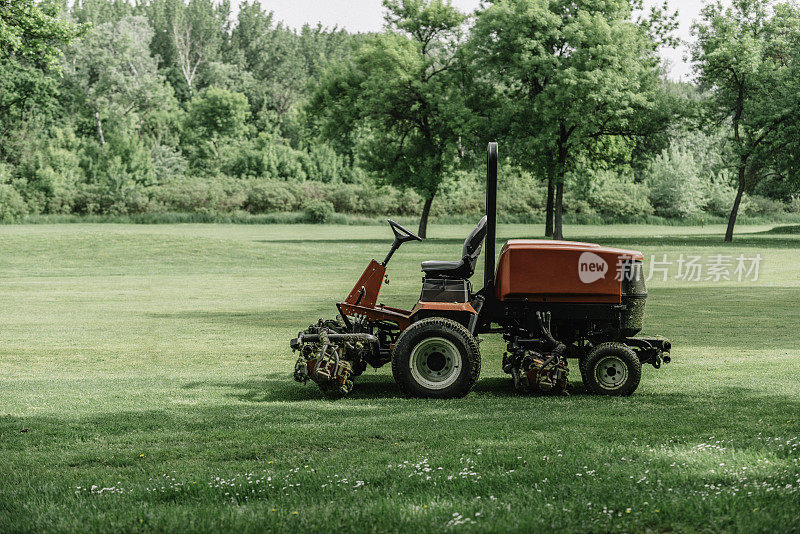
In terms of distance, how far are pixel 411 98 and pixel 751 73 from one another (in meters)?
19.7

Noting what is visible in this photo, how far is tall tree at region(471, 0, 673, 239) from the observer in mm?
44219

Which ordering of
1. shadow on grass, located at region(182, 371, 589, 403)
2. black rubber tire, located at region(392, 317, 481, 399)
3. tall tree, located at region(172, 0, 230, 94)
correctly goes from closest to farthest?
black rubber tire, located at region(392, 317, 481, 399) < shadow on grass, located at region(182, 371, 589, 403) < tall tree, located at region(172, 0, 230, 94)

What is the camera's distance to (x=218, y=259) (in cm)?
3234

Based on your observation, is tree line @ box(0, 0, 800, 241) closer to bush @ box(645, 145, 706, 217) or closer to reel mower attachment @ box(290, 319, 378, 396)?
bush @ box(645, 145, 706, 217)

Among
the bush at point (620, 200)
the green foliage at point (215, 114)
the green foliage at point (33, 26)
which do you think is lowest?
the bush at point (620, 200)

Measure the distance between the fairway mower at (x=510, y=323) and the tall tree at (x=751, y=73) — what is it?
1648 inches

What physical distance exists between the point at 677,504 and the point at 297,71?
364ft

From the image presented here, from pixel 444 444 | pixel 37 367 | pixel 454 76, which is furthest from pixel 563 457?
pixel 454 76

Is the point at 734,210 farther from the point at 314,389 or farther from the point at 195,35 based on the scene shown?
the point at 195,35

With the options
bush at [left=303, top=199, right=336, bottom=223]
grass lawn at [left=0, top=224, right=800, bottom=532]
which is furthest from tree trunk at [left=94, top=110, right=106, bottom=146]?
grass lawn at [left=0, top=224, right=800, bottom=532]

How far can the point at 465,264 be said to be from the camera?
8.21 m

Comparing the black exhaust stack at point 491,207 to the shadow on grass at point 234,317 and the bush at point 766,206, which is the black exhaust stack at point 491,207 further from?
the bush at point 766,206

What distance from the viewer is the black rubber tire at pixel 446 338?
311 inches

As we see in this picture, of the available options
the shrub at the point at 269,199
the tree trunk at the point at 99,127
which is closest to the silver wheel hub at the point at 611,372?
the shrub at the point at 269,199
